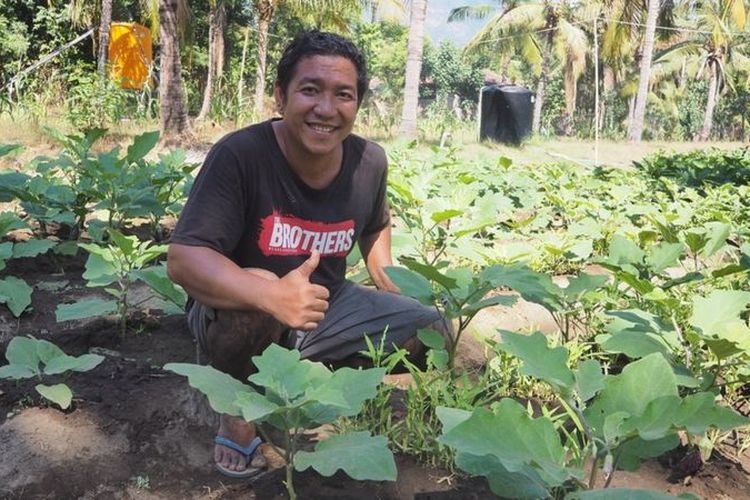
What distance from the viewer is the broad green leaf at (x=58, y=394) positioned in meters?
2.00

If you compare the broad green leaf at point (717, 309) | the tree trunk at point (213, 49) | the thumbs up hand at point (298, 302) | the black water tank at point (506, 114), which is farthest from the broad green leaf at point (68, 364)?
the tree trunk at point (213, 49)

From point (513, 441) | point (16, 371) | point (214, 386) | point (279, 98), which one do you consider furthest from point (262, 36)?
point (513, 441)

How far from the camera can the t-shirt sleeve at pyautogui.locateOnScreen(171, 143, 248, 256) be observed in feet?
6.53

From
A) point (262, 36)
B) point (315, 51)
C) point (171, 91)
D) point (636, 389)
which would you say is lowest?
point (636, 389)

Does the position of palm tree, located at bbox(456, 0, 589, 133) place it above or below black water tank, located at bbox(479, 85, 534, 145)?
above

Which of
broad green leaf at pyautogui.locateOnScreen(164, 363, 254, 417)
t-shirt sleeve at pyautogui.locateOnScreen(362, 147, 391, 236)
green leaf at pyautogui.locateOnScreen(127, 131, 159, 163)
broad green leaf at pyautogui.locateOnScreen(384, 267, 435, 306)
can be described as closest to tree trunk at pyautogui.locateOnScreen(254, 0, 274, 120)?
green leaf at pyautogui.locateOnScreen(127, 131, 159, 163)

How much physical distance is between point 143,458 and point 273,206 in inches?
30.0

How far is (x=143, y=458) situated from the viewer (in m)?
1.99

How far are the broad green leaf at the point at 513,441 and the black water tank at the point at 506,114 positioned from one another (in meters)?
13.4

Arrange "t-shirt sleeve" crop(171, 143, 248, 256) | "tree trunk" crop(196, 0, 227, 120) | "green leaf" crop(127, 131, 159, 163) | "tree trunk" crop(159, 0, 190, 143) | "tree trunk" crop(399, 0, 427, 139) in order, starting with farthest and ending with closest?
"tree trunk" crop(196, 0, 227, 120) → "tree trunk" crop(399, 0, 427, 139) → "tree trunk" crop(159, 0, 190, 143) → "green leaf" crop(127, 131, 159, 163) → "t-shirt sleeve" crop(171, 143, 248, 256)

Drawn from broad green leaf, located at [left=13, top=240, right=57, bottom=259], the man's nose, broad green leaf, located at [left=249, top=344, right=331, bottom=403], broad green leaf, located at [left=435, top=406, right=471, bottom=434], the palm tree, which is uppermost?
the palm tree

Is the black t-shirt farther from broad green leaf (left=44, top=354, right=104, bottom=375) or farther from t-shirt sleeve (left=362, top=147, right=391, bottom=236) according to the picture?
broad green leaf (left=44, top=354, right=104, bottom=375)

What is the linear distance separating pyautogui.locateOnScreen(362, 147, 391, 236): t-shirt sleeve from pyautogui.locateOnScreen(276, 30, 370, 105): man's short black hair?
0.86ft

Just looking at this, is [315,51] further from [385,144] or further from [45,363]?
[385,144]
